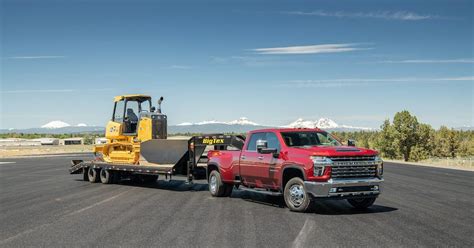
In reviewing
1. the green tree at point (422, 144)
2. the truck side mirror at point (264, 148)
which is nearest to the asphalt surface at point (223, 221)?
the truck side mirror at point (264, 148)

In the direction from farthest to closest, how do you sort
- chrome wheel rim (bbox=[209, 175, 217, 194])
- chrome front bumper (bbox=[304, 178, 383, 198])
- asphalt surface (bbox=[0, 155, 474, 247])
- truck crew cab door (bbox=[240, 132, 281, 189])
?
chrome wheel rim (bbox=[209, 175, 217, 194]) < truck crew cab door (bbox=[240, 132, 281, 189]) < chrome front bumper (bbox=[304, 178, 383, 198]) < asphalt surface (bbox=[0, 155, 474, 247])

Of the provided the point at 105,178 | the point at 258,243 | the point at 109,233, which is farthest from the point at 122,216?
the point at 105,178

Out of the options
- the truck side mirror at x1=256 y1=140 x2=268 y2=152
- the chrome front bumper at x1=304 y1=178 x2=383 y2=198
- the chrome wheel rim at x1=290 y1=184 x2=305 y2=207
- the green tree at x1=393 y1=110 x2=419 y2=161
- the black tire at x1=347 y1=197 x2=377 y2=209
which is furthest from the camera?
the green tree at x1=393 y1=110 x2=419 y2=161

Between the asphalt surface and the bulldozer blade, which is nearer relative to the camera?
the asphalt surface

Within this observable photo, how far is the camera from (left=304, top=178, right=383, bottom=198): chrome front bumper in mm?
11562

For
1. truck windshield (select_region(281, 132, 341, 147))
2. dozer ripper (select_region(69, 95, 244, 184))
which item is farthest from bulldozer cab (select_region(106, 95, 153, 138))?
truck windshield (select_region(281, 132, 341, 147))

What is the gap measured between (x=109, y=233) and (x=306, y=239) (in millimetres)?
3662

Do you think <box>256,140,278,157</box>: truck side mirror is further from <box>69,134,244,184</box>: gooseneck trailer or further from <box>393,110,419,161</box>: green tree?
<box>393,110,419,161</box>: green tree

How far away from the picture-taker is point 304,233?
30.8 feet

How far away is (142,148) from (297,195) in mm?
9059

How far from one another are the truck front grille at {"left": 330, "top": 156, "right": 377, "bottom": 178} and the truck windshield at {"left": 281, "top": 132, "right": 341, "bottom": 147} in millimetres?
1388

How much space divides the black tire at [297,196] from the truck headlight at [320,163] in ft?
1.68

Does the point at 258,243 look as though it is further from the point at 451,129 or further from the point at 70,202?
the point at 451,129

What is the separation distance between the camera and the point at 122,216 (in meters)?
11.8
